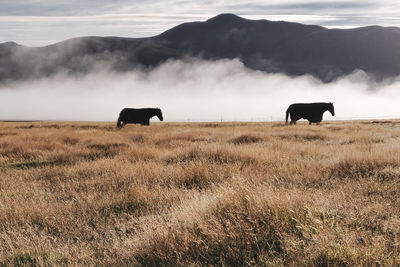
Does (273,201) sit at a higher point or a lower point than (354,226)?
higher

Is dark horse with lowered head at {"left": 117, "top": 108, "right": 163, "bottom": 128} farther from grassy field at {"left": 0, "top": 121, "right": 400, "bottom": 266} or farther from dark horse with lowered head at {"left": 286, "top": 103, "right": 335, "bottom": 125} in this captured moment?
grassy field at {"left": 0, "top": 121, "right": 400, "bottom": 266}

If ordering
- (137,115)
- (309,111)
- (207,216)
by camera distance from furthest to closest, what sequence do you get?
(137,115) → (309,111) → (207,216)

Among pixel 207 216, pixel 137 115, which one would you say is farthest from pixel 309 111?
pixel 207 216

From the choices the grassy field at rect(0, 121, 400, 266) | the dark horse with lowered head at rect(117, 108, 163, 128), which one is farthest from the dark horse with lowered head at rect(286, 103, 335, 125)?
the grassy field at rect(0, 121, 400, 266)

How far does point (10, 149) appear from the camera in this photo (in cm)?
1248

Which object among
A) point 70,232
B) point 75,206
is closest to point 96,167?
point 75,206

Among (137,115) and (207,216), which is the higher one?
(137,115)

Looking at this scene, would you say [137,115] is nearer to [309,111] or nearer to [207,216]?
[309,111]

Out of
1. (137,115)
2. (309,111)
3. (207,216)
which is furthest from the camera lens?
(137,115)

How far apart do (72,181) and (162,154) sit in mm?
3675

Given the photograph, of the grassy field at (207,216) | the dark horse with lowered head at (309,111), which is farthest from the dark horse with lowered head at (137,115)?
the grassy field at (207,216)

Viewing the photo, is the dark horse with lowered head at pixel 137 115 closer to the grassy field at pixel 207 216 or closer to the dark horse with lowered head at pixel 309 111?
the dark horse with lowered head at pixel 309 111

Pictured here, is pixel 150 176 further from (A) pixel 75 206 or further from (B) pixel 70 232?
(B) pixel 70 232

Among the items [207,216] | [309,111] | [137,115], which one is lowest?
[207,216]
